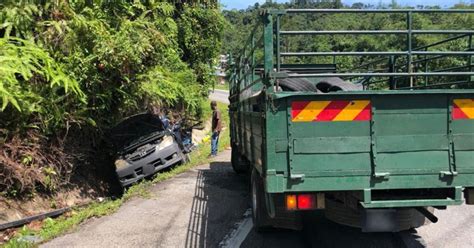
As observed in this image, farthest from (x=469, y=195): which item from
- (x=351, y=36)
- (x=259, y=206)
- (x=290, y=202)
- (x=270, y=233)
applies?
(x=351, y=36)

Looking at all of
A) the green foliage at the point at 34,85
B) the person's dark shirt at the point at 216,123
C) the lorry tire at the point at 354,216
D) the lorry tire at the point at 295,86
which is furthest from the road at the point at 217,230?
the person's dark shirt at the point at 216,123

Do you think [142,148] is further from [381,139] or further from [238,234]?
[381,139]

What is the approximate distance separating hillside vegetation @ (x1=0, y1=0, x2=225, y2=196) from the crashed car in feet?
2.27

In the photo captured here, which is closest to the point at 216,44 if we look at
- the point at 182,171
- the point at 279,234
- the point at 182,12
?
the point at 182,12

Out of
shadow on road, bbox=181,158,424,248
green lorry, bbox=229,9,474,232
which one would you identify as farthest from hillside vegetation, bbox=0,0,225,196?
green lorry, bbox=229,9,474,232

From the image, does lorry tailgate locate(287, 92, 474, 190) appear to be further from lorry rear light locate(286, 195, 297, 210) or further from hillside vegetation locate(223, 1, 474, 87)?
hillside vegetation locate(223, 1, 474, 87)

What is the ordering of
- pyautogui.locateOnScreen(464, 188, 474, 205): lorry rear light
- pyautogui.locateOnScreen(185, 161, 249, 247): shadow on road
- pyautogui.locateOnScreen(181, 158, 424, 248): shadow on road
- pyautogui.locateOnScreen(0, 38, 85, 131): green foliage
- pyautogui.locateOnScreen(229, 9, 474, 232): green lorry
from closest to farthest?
pyautogui.locateOnScreen(229, 9, 474, 232): green lorry → pyautogui.locateOnScreen(464, 188, 474, 205): lorry rear light → pyautogui.locateOnScreen(181, 158, 424, 248): shadow on road → pyautogui.locateOnScreen(185, 161, 249, 247): shadow on road → pyautogui.locateOnScreen(0, 38, 85, 131): green foliage

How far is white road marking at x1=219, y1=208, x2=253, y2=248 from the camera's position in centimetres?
584

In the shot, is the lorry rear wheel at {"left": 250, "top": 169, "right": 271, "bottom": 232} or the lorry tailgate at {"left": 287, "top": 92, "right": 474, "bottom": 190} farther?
the lorry rear wheel at {"left": 250, "top": 169, "right": 271, "bottom": 232}

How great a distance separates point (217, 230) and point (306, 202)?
2.12 metres

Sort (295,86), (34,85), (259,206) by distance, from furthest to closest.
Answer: (34,85)
(295,86)
(259,206)

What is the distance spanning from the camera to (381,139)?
4.45 metres

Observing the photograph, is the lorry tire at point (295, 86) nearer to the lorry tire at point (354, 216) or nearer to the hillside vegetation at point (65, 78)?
the lorry tire at point (354, 216)

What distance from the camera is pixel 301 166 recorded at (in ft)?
14.4
